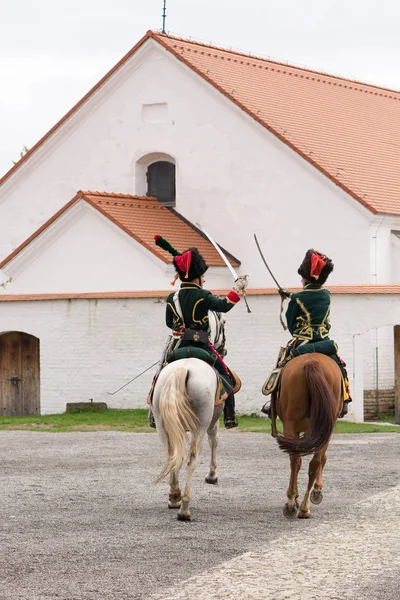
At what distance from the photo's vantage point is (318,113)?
3728cm

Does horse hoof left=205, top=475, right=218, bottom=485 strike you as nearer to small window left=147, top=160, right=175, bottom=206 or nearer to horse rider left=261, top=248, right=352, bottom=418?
horse rider left=261, top=248, right=352, bottom=418

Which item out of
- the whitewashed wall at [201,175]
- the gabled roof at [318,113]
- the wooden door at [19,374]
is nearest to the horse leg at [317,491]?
the wooden door at [19,374]

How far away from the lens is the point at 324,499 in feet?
44.1

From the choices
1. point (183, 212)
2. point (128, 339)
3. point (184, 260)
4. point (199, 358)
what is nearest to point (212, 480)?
point (199, 358)

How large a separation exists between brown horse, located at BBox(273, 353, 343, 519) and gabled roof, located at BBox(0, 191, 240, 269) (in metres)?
18.4

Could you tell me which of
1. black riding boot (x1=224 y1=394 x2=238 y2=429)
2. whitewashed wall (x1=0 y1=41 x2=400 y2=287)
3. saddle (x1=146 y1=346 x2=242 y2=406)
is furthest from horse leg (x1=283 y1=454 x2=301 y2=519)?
whitewashed wall (x1=0 y1=41 x2=400 y2=287)

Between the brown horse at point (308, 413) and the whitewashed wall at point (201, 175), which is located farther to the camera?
the whitewashed wall at point (201, 175)

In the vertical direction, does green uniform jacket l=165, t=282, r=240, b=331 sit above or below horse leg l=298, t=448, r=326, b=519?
above

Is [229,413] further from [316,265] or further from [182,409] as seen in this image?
[316,265]

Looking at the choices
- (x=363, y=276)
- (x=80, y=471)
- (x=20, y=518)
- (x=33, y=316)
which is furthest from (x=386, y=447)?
(x=363, y=276)

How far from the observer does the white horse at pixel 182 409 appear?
40.7 feet

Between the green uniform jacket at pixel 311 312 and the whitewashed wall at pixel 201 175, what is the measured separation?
60.3 ft

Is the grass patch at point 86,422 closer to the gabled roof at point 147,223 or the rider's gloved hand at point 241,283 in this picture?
the gabled roof at point 147,223

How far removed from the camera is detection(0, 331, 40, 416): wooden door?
28750 mm
